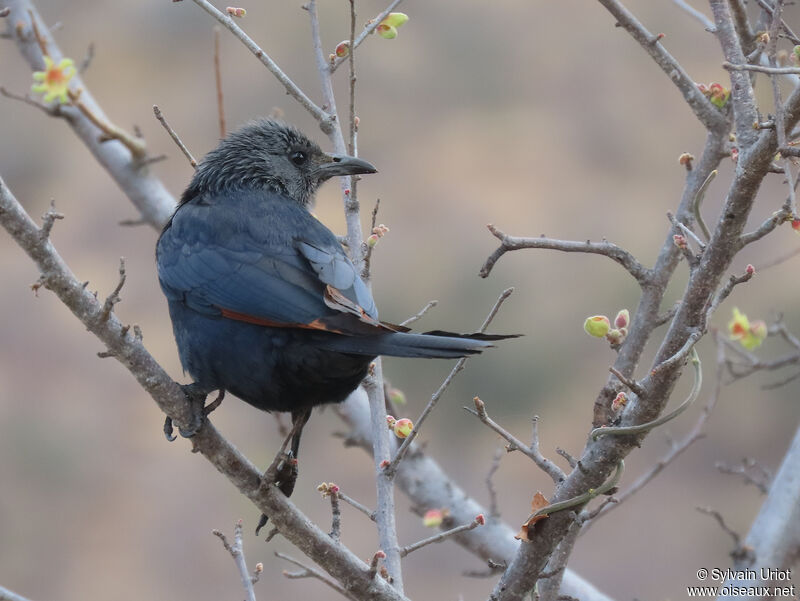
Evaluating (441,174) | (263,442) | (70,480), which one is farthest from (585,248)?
(441,174)

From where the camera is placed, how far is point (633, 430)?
2.52m

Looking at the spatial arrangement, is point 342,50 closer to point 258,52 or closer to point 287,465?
point 258,52

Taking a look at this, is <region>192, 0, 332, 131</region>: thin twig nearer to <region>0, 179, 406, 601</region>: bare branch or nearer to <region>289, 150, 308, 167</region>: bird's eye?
<region>289, 150, 308, 167</region>: bird's eye

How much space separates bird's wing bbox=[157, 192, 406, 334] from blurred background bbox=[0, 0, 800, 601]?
573cm

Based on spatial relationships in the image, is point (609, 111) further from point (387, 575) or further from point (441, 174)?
point (387, 575)

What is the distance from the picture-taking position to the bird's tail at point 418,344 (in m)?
2.59

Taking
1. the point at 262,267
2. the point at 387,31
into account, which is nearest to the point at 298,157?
the point at 387,31

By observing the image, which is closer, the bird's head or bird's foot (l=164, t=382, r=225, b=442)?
bird's foot (l=164, t=382, r=225, b=442)

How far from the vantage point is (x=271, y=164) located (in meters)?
4.12

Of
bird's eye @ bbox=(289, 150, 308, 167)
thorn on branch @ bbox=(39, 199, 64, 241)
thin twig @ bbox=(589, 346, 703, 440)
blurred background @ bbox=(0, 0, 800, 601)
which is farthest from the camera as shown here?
blurred background @ bbox=(0, 0, 800, 601)

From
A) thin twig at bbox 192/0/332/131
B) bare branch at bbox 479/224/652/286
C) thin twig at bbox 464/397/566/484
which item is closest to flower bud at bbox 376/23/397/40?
thin twig at bbox 192/0/332/131

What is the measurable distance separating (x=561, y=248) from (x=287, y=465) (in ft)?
3.61

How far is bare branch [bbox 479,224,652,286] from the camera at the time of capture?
113 inches

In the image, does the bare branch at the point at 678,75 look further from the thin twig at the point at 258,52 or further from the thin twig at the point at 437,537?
the thin twig at the point at 437,537
